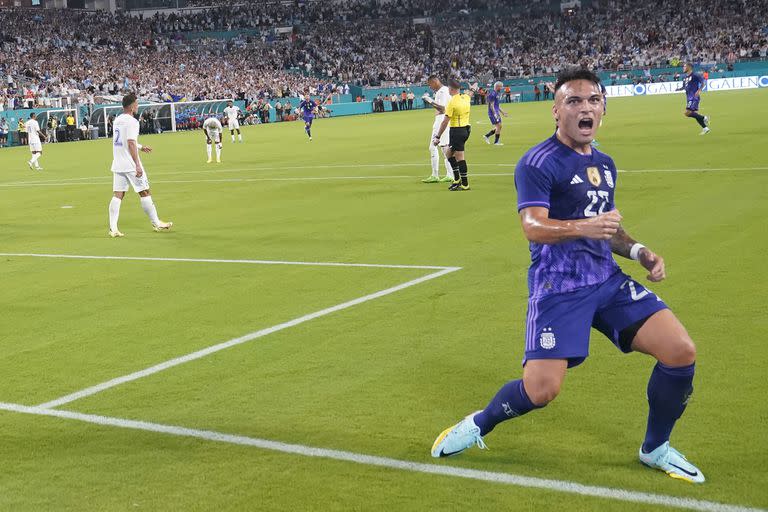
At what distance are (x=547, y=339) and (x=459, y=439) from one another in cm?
85

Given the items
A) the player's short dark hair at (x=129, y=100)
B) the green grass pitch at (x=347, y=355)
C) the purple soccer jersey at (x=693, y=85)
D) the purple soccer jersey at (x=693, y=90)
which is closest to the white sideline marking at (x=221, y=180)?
the green grass pitch at (x=347, y=355)

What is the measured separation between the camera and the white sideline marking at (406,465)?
16.2 ft

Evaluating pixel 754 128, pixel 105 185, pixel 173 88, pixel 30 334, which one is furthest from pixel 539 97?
pixel 30 334

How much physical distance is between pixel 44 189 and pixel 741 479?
23.4 meters

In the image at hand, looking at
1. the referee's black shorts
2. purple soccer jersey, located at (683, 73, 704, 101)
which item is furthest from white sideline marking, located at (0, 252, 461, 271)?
purple soccer jersey, located at (683, 73, 704, 101)

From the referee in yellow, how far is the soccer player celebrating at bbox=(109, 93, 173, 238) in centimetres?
647

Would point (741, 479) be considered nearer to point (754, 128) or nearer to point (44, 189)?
point (44, 189)

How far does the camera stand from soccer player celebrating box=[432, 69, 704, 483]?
5.12m

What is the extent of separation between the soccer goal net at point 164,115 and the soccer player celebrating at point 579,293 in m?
52.5

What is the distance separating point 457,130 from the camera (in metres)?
20.1

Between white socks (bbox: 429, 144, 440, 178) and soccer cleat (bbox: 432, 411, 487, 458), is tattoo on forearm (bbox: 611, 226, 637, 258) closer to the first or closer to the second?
soccer cleat (bbox: 432, 411, 487, 458)

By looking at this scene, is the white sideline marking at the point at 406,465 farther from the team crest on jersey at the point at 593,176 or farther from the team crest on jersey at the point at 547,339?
the team crest on jersey at the point at 593,176

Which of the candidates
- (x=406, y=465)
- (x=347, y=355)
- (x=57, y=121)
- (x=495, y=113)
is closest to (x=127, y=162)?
(x=347, y=355)

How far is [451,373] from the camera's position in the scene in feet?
24.3
